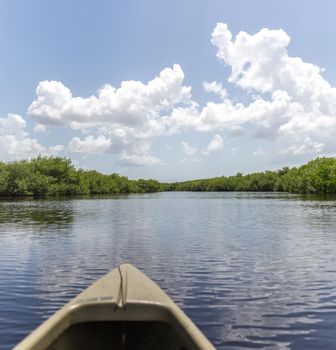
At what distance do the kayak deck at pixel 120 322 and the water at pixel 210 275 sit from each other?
2.45 meters

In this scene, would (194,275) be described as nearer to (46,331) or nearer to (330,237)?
(46,331)

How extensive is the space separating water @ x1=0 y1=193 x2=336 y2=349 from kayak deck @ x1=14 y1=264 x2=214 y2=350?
2.45 meters

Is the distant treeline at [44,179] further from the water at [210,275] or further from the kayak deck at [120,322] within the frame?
the kayak deck at [120,322]

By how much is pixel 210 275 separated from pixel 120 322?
30.0 ft

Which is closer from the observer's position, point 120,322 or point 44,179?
point 120,322

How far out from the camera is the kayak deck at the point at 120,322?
22.1 feet

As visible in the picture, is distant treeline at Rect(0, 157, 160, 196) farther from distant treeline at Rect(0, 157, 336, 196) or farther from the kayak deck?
the kayak deck

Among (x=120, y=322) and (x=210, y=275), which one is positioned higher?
(x=120, y=322)

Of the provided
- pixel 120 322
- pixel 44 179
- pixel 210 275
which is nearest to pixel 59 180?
pixel 44 179

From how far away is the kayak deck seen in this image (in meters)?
6.72

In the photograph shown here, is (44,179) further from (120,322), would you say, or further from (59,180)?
(120,322)

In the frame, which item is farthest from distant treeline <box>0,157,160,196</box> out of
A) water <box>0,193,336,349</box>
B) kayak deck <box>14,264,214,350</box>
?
kayak deck <box>14,264,214,350</box>

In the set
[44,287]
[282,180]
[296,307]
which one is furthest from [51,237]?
[282,180]

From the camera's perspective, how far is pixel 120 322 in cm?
755
